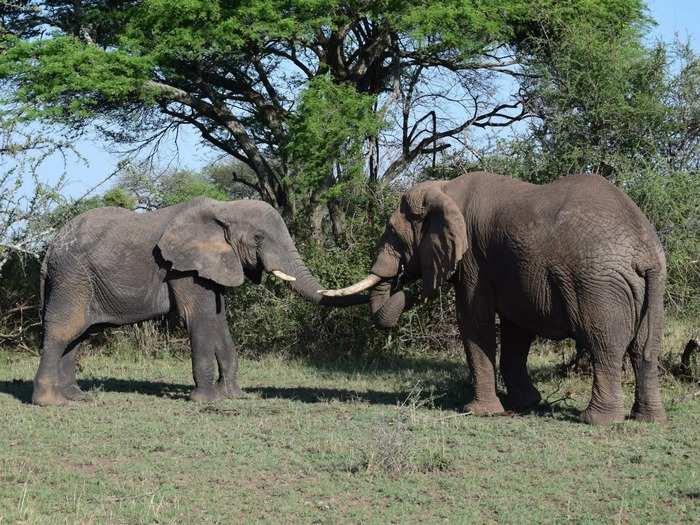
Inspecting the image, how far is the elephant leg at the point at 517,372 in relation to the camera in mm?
10961

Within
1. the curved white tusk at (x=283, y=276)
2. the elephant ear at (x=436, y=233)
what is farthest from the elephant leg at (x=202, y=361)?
the elephant ear at (x=436, y=233)

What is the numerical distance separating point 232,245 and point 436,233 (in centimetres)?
256

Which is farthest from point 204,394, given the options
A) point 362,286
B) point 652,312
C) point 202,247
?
point 652,312

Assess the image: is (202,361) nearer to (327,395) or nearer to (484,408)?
(327,395)

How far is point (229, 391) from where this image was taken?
1205 centimetres

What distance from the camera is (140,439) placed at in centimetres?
952

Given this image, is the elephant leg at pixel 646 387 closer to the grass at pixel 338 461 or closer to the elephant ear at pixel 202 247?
the grass at pixel 338 461

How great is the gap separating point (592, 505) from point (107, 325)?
652 centimetres

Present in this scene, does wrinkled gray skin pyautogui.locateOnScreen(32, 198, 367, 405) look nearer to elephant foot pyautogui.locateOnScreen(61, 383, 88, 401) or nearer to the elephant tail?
elephant foot pyautogui.locateOnScreen(61, 383, 88, 401)

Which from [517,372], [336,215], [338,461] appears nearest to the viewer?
[338,461]

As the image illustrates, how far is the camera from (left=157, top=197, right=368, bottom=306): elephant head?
11.7 meters

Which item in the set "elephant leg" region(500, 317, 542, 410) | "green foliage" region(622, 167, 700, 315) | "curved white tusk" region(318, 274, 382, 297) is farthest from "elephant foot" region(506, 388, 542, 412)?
"green foliage" region(622, 167, 700, 315)

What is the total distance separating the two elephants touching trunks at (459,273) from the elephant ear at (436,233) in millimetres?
14

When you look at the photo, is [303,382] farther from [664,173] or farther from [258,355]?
[664,173]
